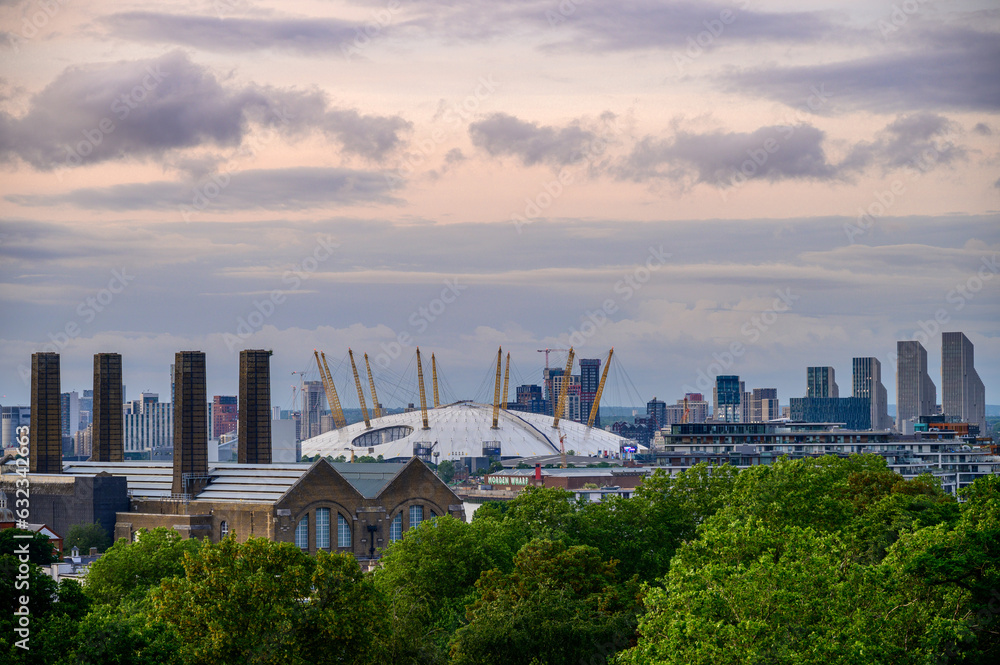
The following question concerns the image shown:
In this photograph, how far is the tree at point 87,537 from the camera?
122 meters

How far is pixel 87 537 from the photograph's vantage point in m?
123

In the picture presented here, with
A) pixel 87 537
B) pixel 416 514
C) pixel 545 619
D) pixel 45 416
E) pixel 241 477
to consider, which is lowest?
pixel 87 537

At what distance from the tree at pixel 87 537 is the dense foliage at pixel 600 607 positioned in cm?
5489

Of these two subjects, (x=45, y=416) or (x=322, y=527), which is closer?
(x=322, y=527)

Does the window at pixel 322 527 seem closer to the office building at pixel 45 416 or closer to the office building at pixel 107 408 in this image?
the office building at pixel 45 416

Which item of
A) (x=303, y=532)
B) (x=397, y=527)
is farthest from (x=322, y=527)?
(x=397, y=527)

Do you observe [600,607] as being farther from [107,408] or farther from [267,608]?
[107,408]

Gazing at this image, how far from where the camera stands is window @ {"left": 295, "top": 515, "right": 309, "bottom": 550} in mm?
115062

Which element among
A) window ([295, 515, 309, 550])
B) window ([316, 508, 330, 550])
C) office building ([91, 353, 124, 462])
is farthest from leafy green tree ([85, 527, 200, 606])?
office building ([91, 353, 124, 462])

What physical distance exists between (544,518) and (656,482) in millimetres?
8210

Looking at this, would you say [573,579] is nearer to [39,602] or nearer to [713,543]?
[713,543]

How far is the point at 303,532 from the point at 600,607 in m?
61.1

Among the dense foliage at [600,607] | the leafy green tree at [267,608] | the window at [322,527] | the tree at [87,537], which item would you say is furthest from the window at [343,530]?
the leafy green tree at [267,608]

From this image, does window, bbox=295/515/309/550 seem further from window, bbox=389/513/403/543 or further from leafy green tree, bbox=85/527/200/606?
leafy green tree, bbox=85/527/200/606
